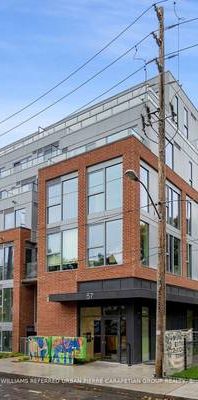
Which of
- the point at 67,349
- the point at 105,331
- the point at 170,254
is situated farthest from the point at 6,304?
the point at 170,254

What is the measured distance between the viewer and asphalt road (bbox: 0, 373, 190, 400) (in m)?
15.5

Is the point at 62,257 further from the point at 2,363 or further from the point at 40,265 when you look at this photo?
the point at 2,363

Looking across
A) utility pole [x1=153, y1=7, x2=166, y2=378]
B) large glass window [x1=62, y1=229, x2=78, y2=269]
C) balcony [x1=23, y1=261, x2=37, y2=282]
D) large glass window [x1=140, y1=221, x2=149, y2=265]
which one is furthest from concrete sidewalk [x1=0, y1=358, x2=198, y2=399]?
balcony [x1=23, y1=261, x2=37, y2=282]

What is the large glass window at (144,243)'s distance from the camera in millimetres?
25800

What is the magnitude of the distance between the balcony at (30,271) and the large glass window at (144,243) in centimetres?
804

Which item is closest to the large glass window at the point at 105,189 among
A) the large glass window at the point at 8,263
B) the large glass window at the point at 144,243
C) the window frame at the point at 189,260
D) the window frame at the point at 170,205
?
the large glass window at the point at 144,243

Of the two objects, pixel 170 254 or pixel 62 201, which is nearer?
pixel 62 201

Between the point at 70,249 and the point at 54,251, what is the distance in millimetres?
1356

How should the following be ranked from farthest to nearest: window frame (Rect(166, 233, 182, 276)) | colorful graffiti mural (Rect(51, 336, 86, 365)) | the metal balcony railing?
the metal balcony railing
window frame (Rect(166, 233, 182, 276))
colorful graffiti mural (Rect(51, 336, 86, 365))

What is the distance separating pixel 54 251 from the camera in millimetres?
28906

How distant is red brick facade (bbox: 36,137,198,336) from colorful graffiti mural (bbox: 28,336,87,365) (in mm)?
1799

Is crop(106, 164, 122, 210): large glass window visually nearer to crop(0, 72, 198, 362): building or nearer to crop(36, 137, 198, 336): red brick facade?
crop(0, 72, 198, 362): building

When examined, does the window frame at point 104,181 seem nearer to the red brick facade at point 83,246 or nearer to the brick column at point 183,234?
the red brick facade at point 83,246

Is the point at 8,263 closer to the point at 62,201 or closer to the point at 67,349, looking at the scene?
the point at 62,201
